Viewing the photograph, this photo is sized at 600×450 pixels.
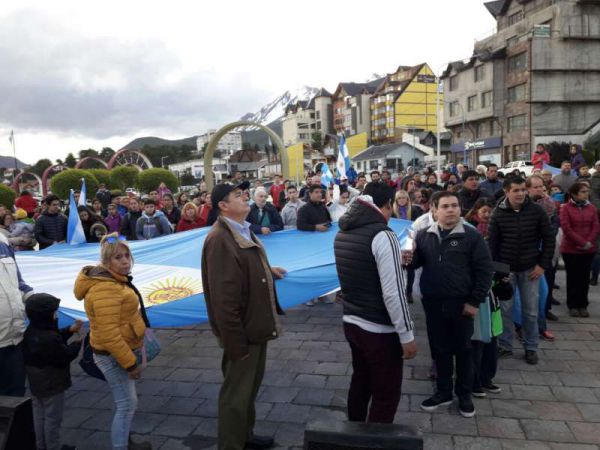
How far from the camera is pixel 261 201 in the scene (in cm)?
750

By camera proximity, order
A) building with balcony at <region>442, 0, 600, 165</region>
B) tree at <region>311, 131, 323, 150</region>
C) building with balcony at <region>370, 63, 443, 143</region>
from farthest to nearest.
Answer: tree at <region>311, 131, 323, 150</region>, building with balcony at <region>370, 63, 443, 143</region>, building with balcony at <region>442, 0, 600, 165</region>

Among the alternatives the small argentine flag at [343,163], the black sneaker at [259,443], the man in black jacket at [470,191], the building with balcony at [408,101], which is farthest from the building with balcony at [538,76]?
the black sneaker at [259,443]

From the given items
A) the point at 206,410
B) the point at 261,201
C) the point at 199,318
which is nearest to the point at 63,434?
the point at 206,410

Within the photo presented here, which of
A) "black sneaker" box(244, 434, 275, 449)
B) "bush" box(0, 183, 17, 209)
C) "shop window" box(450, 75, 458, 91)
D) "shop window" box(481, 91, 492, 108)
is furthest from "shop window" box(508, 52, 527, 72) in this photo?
"black sneaker" box(244, 434, 275, 449)

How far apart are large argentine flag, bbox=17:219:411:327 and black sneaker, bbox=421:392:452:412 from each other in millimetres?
1405

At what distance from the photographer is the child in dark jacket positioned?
3.42 m

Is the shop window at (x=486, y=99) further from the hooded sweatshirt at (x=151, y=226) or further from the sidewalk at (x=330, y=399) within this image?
the hooded sweatshirt at (x=151, y=226)

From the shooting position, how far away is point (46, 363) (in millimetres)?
3467

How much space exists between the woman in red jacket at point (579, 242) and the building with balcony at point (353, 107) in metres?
78.0

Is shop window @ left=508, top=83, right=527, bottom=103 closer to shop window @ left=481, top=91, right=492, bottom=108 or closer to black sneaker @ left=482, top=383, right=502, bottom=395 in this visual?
shop window @ left=481, top=91, right=492, bottom=108

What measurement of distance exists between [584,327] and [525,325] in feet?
5.31

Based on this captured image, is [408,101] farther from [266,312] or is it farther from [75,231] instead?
[266,312]

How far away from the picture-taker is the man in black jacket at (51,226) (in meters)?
8.06

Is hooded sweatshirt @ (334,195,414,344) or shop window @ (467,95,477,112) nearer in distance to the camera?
hooded sweatshirt @ (334,195,414,344)
